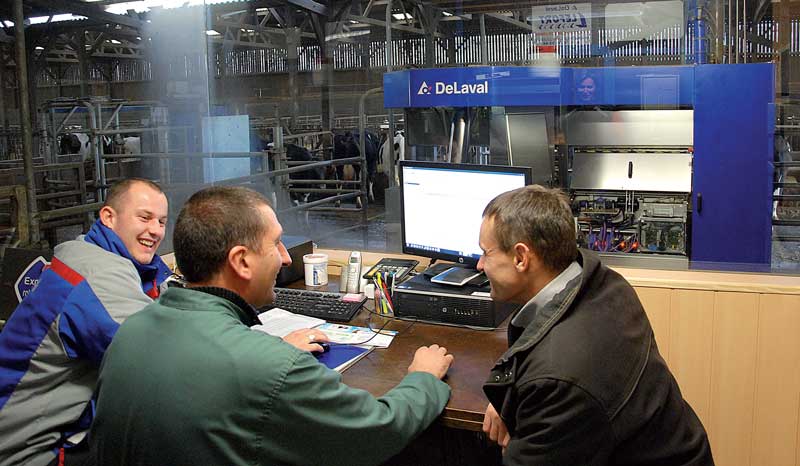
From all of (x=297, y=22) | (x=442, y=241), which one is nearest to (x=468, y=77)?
(x=442, y=241)

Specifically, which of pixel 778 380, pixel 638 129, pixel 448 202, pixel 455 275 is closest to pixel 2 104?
pixel 638 129

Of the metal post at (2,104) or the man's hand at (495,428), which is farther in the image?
the metal post at (2,104)

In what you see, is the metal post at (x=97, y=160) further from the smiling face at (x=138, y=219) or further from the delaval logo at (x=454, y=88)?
the smiling face at (x=138, y=219)

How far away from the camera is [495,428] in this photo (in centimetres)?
150

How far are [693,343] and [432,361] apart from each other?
96 cm

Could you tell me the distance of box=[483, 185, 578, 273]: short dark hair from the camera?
1462mm

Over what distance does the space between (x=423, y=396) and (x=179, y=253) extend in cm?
59

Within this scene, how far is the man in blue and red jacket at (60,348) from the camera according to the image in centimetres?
176

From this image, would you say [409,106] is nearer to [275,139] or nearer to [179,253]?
[275,139]

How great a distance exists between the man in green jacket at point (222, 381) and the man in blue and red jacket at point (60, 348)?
0.53 metres

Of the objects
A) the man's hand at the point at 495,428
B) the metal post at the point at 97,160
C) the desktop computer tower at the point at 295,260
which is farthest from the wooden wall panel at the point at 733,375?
the metal post at the point at 97,160

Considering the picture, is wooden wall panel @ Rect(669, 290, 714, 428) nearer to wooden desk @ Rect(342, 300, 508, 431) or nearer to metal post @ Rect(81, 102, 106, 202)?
wooden desk @ Rect(342, 300, 508, 431)

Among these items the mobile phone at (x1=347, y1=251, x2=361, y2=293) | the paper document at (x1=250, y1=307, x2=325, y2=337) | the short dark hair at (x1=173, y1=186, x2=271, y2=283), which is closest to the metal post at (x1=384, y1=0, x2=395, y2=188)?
the mobile phone at (x1=347, y1=251, x2=361, y2=293)

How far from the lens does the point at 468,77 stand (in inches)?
173
